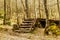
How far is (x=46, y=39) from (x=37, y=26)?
4951 millimetres

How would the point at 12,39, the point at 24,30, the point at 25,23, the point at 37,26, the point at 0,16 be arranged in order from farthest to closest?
the point at 0,16 → the point at 37,26 → the point at 25,23 → the point at 24,30 → the point at 12,39

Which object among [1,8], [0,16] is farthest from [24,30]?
[1,8]

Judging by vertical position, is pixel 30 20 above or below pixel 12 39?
above

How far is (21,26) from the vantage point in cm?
1355

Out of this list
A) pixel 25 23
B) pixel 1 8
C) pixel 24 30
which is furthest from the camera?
pixel 1 8

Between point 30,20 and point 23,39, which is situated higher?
point 30,20

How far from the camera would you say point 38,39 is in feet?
33.7

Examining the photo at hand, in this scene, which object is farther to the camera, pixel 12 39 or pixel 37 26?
pixel 37 26

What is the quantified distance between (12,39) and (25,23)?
14.8ft

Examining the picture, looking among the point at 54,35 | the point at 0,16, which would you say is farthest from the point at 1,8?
the point at 54,35

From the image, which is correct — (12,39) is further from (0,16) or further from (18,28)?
(0,16)

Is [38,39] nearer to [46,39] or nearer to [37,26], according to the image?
[46,39]

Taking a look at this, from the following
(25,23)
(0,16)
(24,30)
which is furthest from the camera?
(0,16)

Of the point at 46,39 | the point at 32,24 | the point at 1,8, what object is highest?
the point at 1,8
